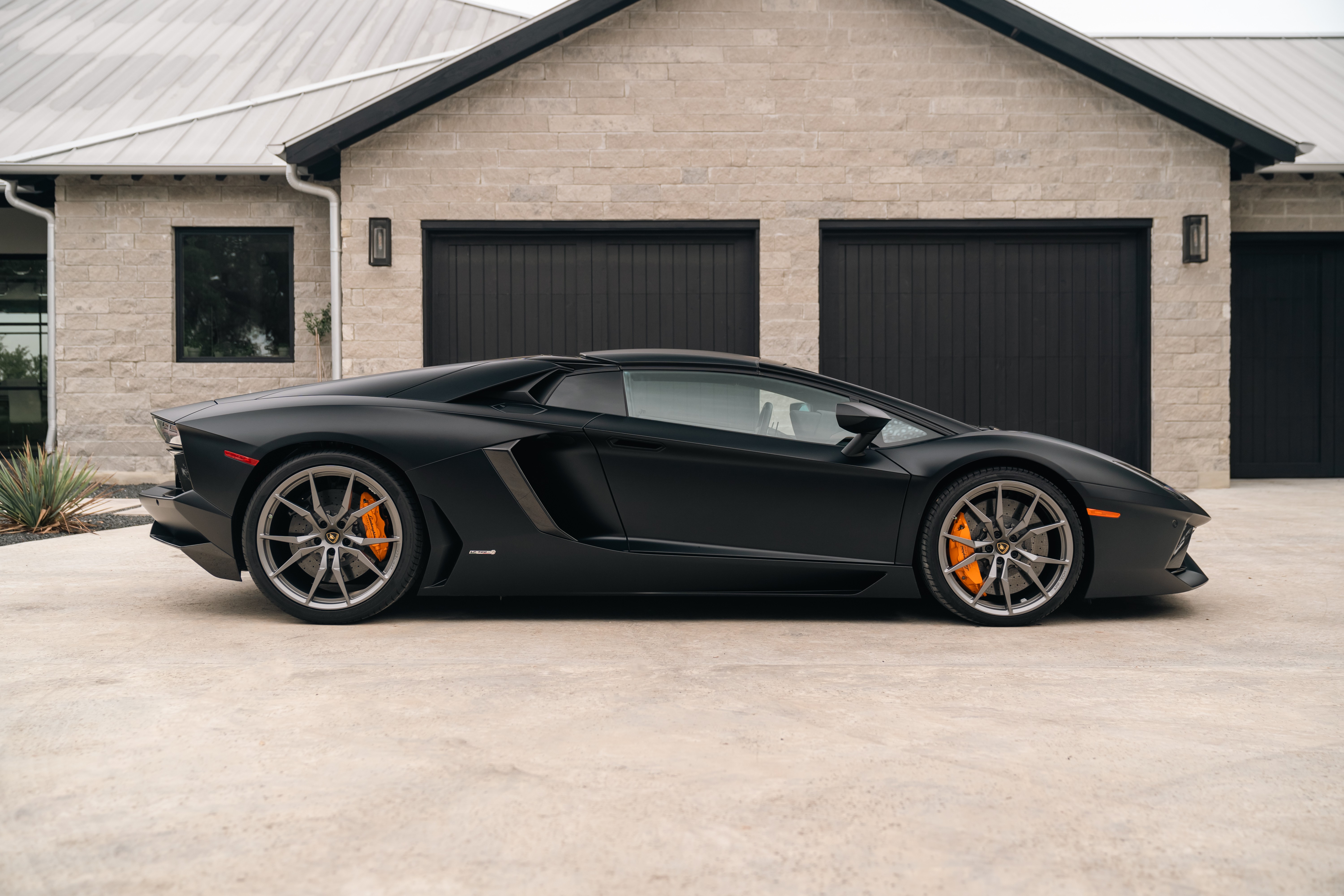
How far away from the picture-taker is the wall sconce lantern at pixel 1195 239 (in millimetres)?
9844

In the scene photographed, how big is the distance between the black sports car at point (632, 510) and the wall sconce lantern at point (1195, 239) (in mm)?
6621

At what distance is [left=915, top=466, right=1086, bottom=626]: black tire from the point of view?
13.7 ft

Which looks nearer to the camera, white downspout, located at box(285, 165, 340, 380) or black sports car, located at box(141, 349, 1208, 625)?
black sports car, located at box(141, 349, 1208, 625)

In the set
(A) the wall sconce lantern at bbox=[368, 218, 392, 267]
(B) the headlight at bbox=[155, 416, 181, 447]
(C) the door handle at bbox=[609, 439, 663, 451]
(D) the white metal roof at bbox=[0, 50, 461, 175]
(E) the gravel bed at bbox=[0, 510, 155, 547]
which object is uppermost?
A: (D) the white metal roof at bbox=[0, 50, 461, 175]

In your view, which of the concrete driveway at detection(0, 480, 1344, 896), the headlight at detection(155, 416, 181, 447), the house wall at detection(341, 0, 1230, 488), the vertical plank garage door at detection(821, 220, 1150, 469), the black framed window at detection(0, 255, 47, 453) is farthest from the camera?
the black framed window at detection(0, 255, 47, 453)

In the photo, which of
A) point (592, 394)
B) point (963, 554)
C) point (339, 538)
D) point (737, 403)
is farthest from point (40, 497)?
point (963, 554)

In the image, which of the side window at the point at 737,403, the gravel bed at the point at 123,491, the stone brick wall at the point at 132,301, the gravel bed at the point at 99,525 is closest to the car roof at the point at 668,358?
the side window at the point at 737,403

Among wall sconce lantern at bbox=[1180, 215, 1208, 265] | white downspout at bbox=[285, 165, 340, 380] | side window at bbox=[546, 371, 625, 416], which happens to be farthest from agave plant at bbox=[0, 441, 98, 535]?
wall sconce lantern at bbox=[1180, 215, 1208, 265]

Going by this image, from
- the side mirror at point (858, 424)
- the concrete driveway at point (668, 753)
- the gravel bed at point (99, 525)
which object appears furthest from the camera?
the gravel bed at point (99, 525)

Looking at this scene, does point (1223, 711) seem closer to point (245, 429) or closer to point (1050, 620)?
point (1050, 620)

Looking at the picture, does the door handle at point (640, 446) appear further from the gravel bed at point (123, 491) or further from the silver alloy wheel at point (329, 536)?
the gravel bed at point (123, 491)

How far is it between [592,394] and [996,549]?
1.78 metres

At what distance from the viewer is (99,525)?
7.56 meters

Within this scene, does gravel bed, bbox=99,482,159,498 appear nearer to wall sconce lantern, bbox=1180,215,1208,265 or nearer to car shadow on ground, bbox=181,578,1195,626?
car shadow on ground, bbox=181,578,1195,626
